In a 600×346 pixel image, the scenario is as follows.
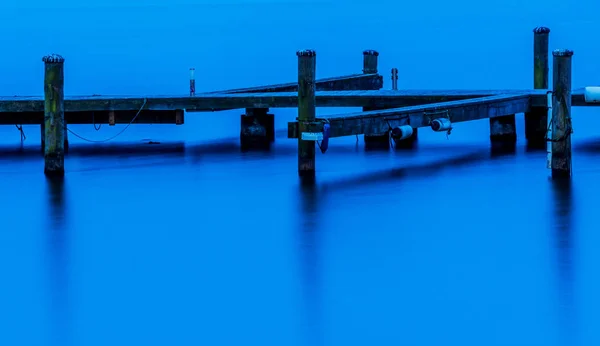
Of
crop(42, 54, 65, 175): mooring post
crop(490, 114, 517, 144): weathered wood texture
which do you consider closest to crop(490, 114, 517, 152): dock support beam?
crop(490, 114, 517, 144): weathered wood texture

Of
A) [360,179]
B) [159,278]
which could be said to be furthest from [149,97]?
[159,278]

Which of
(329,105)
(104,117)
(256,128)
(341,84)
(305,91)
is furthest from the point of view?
(341,84)

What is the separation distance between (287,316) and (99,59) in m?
50.4

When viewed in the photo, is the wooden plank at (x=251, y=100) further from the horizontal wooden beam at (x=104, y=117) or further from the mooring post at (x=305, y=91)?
the mooring post at (x=305, y=91)

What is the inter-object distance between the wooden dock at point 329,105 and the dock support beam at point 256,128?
15mm

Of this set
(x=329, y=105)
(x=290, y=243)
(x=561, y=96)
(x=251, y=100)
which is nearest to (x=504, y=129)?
(x=329, y=105)

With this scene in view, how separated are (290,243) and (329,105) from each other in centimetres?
766

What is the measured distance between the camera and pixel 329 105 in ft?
69.5

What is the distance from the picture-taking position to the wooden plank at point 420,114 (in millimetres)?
16844

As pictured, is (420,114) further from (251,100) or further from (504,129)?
(504,129)

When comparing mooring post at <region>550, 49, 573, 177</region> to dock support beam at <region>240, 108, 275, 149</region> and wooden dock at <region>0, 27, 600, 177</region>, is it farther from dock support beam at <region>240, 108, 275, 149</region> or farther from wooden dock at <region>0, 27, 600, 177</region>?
dock support beam at <region>240, 108, 275, 149</region>

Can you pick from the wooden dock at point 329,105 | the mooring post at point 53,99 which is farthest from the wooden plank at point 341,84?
the mooring post at point 53,99

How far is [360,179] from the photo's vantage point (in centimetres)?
1780

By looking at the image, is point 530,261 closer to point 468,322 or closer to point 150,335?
point 468,322
